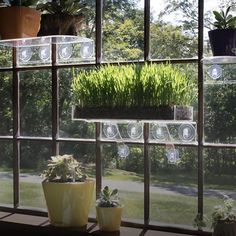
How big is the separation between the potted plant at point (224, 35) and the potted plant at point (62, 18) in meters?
0.60

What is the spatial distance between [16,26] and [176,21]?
701 mm

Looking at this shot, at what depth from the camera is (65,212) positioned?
2133mm

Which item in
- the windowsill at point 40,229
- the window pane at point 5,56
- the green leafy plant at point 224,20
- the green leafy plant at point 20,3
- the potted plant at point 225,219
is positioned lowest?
the windowsill at point 40,229

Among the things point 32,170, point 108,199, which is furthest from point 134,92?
point 32,170

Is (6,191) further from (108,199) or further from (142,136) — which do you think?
(142,136)

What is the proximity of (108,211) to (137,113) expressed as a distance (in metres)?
0.43

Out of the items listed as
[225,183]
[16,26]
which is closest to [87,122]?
[16,26]

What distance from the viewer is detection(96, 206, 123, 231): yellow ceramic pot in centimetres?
207

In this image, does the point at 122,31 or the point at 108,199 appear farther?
the point at 122,31

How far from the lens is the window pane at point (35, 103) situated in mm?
2396

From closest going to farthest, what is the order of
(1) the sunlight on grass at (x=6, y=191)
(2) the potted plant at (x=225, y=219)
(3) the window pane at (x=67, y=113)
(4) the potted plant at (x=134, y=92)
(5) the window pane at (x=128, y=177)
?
1. (2) the potted plant at (x=225, y=219)
2. (4) the potted plant at (x=134, y=92)
3. (5) the window pane at (x=128, y=177)
4. (3) the window pane at (x=67, y=113)
5. (1) the sunlight on grass at (x=6, y=191)

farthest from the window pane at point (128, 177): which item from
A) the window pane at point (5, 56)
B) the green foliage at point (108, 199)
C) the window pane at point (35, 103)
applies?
the window pane at point (5, 56)

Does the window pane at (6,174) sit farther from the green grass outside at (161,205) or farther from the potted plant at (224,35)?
the potted plant at (224,35)

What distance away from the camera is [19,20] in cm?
213
